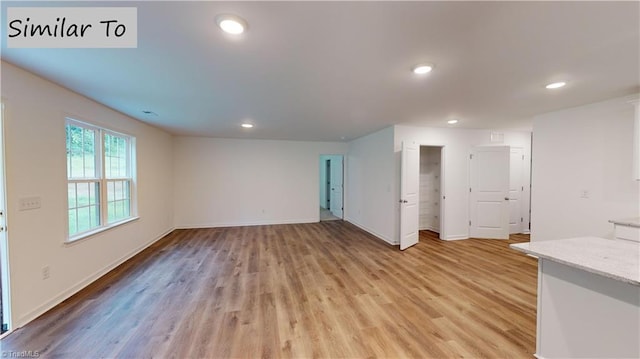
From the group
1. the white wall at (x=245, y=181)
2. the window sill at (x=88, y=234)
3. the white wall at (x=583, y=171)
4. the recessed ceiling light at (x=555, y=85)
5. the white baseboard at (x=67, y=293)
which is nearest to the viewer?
the white baseboard at (x=67, y=293)

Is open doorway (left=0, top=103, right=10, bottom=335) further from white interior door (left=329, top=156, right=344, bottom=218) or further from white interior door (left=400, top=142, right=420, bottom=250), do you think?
white interior door (left=329, top=156, right=344, bottom=218)

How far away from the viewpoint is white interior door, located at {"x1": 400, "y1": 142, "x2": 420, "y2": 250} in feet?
14.7

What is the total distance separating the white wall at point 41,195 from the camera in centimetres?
216

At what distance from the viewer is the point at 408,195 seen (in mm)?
4602

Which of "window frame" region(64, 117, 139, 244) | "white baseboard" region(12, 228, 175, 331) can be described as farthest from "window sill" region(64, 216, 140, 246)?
"white baseboard" region(12, 228, 175, 331)

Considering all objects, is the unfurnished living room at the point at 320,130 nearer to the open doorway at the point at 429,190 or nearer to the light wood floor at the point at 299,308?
the light wood floor at the point at 299,308

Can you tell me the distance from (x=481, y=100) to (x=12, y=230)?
5.10 m

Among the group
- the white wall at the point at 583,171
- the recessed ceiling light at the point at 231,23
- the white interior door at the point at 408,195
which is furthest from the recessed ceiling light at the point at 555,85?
the recessed ceiling light at the point at 231,23

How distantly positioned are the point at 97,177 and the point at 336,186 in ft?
19.8

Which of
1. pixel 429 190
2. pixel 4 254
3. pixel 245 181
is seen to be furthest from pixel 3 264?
pixel 429 190

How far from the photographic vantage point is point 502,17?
144cm

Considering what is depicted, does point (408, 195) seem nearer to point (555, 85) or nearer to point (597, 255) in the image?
point (555, 85)

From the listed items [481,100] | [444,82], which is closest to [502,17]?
[444,82]

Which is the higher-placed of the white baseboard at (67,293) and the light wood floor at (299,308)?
the white baseboard at (67,293)
